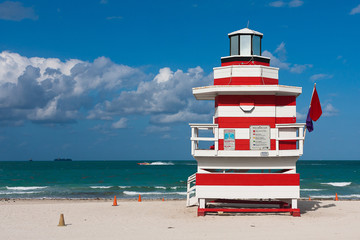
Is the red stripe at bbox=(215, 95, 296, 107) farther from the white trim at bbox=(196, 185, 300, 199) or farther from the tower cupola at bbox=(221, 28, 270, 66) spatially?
the white trim at bbox=(196, 185, 300, 199)

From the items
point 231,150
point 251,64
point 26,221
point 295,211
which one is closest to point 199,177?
point 231,150

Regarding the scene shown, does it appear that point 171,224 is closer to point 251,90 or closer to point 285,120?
point 251,90

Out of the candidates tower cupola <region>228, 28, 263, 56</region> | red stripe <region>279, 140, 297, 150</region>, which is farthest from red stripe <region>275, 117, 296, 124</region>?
tower cupola <region>228, 28, 263, 56</region>

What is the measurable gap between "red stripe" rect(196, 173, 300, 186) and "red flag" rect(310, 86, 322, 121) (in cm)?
258

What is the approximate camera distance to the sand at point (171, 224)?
46.7 ft

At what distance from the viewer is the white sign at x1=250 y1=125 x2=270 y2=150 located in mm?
17781

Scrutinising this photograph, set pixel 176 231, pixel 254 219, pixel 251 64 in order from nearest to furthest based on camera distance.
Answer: pixel 176 231, pixel 254 219, pixel 251 64

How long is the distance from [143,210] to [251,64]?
28.4 ft

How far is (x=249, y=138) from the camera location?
1781 centimetres

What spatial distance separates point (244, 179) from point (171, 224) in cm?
352

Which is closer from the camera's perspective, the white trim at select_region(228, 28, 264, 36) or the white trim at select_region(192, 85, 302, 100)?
the white trim at select_region(192, 85, 302, 100)

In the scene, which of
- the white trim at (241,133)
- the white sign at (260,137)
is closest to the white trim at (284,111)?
the white sign at (260,137)

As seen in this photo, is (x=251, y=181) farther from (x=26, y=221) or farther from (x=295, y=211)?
(x=26, y=221)

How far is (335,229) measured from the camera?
1521cm
